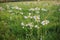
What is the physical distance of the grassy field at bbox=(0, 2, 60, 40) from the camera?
1.43 meters

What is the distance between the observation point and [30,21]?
1.48 meters

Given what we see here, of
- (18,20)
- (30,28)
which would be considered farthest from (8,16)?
(30,28)

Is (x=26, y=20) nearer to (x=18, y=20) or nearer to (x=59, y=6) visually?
(x=18, y=20)

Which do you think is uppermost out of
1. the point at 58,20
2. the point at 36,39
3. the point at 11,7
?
the point at 11,7

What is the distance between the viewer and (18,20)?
1478mm

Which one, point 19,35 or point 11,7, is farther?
point 11,7

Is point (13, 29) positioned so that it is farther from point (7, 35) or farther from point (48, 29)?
point (48, 29)

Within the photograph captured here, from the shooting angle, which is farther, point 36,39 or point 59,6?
point 59,6

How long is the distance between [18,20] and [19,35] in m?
0.13

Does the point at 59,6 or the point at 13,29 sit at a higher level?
the point at 59,6

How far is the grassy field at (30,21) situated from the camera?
1428 millimetres

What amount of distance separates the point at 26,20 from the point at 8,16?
0.50ft

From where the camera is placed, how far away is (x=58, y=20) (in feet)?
4.97

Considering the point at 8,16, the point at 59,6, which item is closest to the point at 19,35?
the point at 8,16
